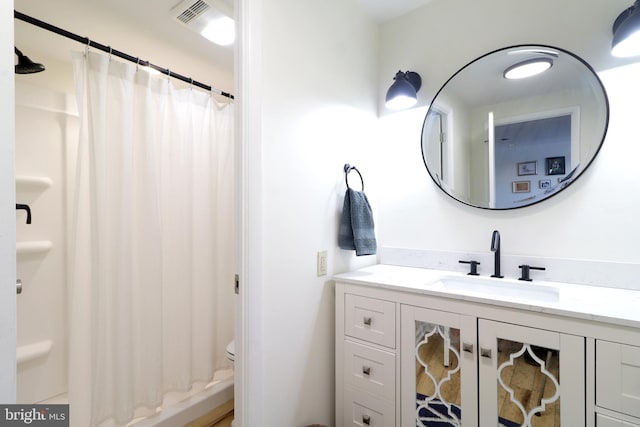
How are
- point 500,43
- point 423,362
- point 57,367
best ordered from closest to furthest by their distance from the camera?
point 423,362 < point 500,43 < point 57,367

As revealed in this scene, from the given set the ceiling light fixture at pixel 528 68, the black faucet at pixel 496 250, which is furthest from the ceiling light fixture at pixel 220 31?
the black faucet at pixel 496 250

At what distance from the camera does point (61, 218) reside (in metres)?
1.81

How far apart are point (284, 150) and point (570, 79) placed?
1348mm

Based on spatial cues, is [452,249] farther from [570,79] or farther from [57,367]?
[57,367]

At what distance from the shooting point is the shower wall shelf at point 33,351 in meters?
1.64

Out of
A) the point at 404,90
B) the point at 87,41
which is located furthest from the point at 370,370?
the point at 87,41

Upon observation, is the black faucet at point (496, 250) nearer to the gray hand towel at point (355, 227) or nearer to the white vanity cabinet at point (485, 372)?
the white vanity cabinet at point (485, 372)

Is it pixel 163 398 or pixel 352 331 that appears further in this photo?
pixel 163 398

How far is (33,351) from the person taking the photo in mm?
1680

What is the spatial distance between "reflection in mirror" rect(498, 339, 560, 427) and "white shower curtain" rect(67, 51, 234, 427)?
1.62 m

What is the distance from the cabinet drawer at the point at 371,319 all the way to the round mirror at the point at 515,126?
0.77 meters

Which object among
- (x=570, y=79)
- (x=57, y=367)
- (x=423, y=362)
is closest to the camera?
(x=423, y=362)

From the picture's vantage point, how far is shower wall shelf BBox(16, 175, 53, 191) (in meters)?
1.64

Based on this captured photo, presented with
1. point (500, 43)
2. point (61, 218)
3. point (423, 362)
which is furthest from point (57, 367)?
point (500, 43)
